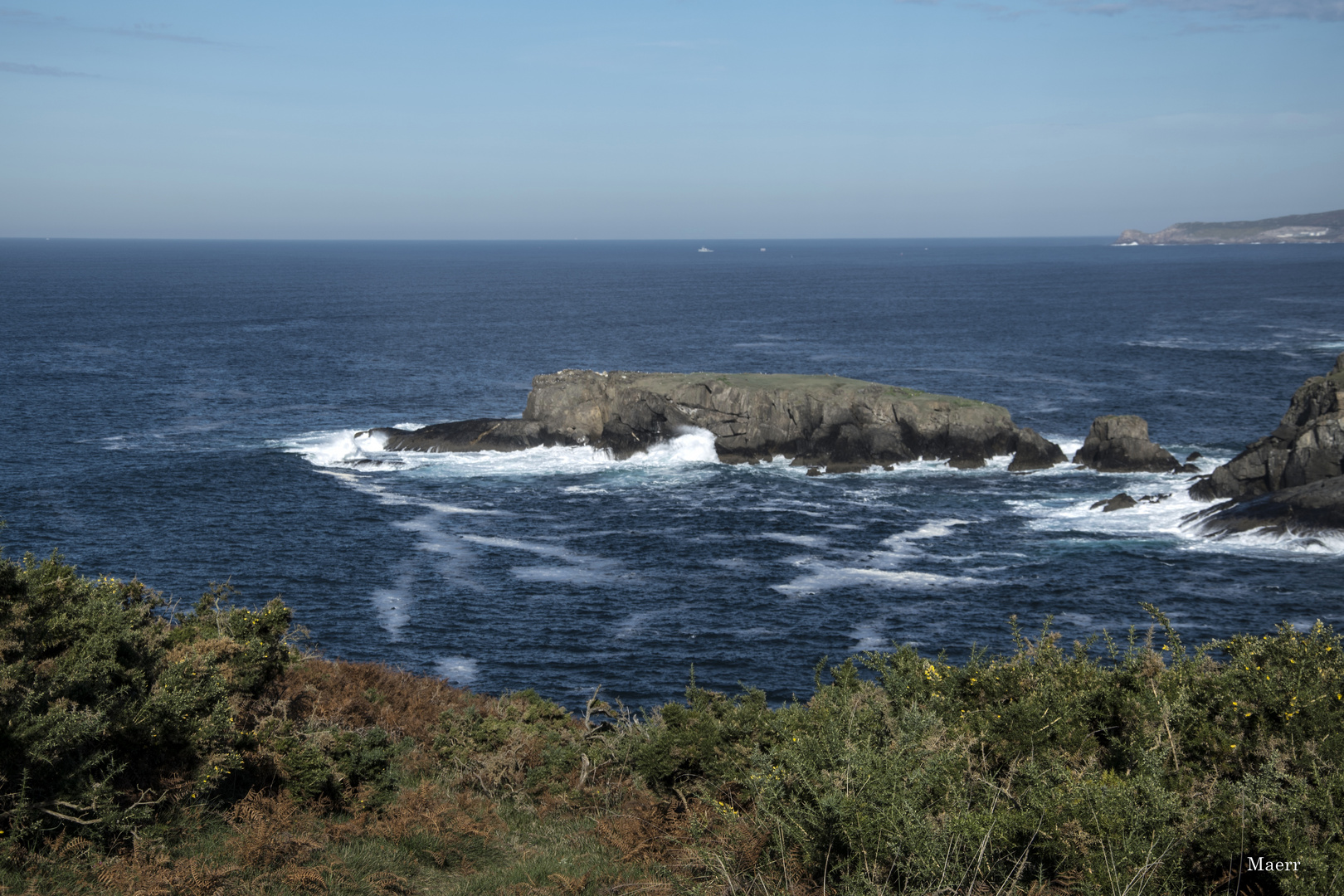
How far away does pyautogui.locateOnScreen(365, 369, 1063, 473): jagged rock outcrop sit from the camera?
6862 centimetres

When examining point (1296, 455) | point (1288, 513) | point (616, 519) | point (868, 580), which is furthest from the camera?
point (616, 519)

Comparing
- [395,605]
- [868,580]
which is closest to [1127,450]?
[868,580]

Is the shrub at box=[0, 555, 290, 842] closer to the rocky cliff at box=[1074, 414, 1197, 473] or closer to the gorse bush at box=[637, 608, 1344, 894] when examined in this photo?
the gorse bush at box=[637, 608, 1344, 894]

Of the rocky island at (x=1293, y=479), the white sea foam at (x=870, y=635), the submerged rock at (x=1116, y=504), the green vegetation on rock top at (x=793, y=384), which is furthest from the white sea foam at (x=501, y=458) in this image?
the rocky island at (x=1293, y=479)

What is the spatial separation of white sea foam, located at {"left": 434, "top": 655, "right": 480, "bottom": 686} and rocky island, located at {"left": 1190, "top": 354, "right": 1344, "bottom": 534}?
38.3 meters

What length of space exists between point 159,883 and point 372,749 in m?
5.83

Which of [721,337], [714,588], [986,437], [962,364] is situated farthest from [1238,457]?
[721,337]

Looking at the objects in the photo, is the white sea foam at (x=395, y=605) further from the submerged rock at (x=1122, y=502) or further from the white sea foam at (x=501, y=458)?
the submerged rock at (x=1122, y=502)

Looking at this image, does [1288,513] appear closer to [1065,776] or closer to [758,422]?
[758,422]

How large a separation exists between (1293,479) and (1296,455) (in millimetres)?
1335

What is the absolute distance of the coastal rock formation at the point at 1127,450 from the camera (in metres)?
64.5

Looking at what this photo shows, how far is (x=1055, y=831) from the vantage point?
9984mm

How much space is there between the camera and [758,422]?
235 feet

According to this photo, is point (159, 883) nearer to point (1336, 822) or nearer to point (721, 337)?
point (1336, 822)
